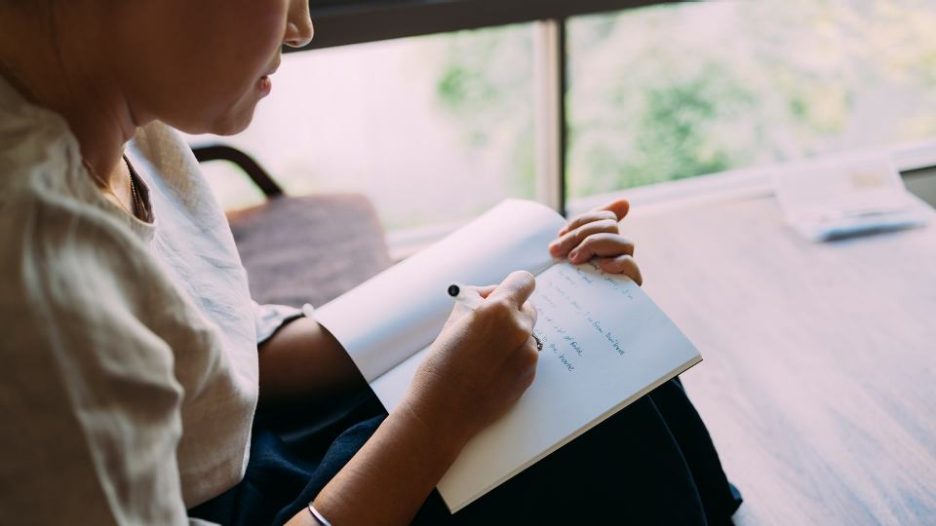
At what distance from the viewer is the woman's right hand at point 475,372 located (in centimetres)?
68

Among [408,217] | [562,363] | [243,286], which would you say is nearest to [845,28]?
[408,217]

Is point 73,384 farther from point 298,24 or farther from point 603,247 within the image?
point 603,247

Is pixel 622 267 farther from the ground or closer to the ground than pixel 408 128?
farther from the ground

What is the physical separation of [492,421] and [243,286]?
30cm

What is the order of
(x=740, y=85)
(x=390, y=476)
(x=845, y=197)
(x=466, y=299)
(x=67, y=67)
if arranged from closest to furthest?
1. (x=67, y=67)
2. (x=390, y=476)
3. (x=466, y=299)
4. (x=845, y=197)
5. (x=740, y=85)

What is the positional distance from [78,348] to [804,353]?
41.4 inches

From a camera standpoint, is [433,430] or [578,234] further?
[578,234]

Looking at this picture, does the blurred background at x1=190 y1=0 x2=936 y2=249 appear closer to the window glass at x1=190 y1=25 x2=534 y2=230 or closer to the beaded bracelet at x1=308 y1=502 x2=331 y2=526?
the window glass at x1=190 y1=25 x2=534 y2=230

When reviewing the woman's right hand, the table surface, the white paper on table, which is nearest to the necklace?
the woman's right hand

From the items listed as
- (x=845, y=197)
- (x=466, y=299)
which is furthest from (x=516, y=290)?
(x=845, y=197)

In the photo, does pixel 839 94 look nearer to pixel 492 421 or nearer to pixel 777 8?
pixel 777 8

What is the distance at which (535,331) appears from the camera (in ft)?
2.57

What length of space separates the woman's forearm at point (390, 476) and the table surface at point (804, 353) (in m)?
0.47

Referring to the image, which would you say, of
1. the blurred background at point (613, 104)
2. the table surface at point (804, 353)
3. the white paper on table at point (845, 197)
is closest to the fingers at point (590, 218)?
the table surface at point (804, 353)
